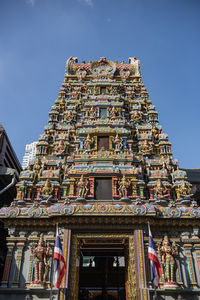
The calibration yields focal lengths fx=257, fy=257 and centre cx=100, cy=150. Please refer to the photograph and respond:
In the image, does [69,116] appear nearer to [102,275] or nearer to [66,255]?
[66,255]

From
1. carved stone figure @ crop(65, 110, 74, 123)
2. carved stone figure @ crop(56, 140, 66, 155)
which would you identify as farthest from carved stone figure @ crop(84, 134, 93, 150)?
carved stone figure @ crop(65, 110, 74, 123)

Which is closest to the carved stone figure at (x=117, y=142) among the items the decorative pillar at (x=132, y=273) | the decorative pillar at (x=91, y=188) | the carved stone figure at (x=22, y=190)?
the decorative pillar at (x=91, y=188)

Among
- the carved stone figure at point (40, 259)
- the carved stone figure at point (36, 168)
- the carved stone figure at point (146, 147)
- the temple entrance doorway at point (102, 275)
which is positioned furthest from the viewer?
the temple entrance doorway at point (102, 275)

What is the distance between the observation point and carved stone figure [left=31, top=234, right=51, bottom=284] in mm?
14555

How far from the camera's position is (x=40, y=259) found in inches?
592

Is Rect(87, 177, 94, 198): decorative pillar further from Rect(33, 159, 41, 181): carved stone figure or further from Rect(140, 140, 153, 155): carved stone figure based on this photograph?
Rect(140, 140, 153, 155): carved stone figure

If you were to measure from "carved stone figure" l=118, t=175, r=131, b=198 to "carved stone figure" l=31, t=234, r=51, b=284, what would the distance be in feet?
19.4

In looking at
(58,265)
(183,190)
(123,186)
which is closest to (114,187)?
(123,186)

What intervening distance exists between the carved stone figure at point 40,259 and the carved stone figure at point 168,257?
22.4 ft

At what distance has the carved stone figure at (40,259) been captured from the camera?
14555 millimetres

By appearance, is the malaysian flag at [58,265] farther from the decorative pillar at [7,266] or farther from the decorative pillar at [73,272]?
the decorative pillar at [7,266]

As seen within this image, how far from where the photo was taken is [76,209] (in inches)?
622

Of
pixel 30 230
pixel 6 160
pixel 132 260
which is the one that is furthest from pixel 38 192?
pixel 6 160

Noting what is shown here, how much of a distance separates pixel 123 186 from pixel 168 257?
5.33 meters
